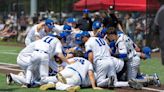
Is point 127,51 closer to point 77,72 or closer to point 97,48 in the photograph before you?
point 97,48

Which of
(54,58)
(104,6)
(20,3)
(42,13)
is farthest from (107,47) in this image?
(20,3)

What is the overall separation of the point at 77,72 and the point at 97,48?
2.64 ft

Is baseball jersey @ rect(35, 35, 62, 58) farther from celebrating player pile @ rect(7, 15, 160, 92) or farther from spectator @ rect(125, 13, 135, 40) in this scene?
spectator @ rect(125, 13, 135, 40)

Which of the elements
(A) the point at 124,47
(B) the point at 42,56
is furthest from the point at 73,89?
(A) the point at 124,47

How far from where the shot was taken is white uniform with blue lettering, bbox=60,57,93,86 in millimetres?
10562

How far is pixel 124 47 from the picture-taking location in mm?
11141

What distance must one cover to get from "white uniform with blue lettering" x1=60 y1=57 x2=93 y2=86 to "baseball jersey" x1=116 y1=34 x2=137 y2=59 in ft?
2.89

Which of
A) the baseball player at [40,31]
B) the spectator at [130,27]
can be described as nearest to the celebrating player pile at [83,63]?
the baseball player at [40,31]

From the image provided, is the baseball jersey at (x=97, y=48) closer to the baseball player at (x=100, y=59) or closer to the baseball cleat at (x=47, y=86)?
the baseball player at (x=100, y=59)

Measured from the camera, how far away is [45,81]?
10953 mm

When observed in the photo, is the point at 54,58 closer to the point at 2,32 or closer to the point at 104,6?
the point at 2,32

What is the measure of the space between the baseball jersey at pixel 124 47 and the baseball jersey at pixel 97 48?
32 centimetres

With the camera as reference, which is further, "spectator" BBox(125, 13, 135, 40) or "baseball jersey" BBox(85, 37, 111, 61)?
"spectator" BBox(125, 13, 135, 40)

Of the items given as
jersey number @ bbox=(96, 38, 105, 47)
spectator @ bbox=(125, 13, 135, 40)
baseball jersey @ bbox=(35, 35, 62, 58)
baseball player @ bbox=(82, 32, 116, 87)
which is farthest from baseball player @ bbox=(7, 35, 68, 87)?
spectator @ bbox=(125, 13, 135, 40)
